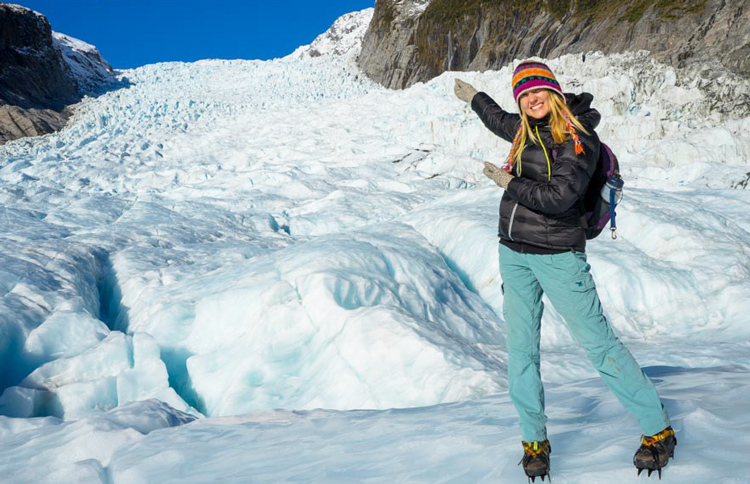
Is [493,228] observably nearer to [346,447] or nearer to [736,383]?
[736,383]

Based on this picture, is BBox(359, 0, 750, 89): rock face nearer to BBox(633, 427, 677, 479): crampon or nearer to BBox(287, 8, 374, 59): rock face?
BBox(633, 427, 677, 479): crampon

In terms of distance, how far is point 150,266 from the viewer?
25.0 feet

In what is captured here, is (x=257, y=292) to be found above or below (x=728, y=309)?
above

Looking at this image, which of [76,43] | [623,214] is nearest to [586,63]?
[623,214]

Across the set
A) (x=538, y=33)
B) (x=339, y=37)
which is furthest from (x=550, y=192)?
(x=339, y=37)

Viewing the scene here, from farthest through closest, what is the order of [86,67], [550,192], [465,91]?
[86,67]
[465,91]
[550,192]

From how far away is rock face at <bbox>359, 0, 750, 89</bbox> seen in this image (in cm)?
1811

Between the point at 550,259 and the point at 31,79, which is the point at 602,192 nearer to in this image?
the point at 550,259

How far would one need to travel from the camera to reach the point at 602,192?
2000mm

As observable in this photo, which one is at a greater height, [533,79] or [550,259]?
[533,79]

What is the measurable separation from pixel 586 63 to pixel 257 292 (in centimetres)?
2019

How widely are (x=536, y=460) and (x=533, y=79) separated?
1.56 metres

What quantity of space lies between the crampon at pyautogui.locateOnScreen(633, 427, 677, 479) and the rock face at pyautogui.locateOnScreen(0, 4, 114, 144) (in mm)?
26983

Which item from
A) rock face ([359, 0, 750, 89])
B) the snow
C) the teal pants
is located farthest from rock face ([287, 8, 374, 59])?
the teal pants
